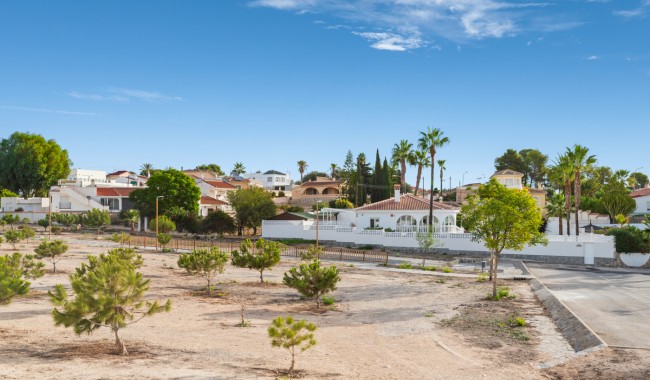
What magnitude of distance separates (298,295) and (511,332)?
1122cm

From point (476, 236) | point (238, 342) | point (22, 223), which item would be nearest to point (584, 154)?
point (476, 236)

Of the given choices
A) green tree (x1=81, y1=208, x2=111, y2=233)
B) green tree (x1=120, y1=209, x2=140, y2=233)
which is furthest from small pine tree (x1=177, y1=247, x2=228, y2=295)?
green tree (x1=120, y1=209, x2=140, y2=233)

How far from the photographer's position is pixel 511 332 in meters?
18.4

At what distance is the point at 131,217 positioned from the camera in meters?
68.4

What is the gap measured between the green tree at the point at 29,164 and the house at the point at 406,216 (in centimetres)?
6468

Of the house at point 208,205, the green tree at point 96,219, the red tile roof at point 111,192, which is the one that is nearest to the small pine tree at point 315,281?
the green tree at point 96,219

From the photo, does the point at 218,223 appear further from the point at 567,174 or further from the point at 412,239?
the point at 567,174

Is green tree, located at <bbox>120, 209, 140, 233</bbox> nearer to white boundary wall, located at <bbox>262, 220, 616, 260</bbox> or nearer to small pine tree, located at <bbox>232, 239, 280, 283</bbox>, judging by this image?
white boundary wall, located at <bbox>262, 220, 616, 260</bbox>

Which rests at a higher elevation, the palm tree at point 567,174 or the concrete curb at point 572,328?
the palm tree at point 567,174

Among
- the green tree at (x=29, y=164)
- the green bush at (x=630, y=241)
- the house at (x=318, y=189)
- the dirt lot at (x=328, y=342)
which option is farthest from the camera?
the house at (x=318, y=189)

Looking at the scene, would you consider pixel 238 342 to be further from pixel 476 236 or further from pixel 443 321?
pixel 476 236

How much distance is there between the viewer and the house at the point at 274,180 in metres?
139

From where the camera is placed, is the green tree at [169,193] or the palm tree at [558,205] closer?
the palm tree at [558,205]

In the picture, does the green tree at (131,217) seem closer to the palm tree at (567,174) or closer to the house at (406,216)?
the house at (406,216)
